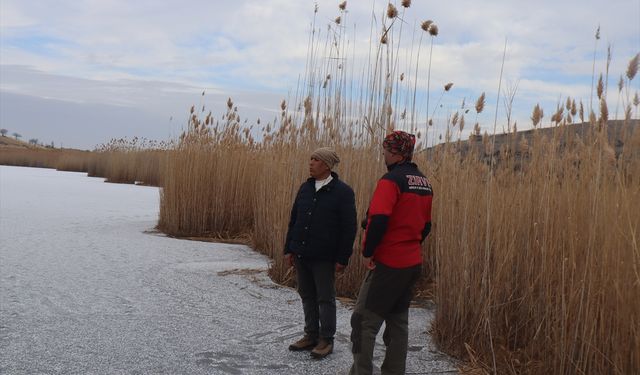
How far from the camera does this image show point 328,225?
11.1ft

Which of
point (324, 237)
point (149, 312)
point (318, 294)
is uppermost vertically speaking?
point (324, 237)

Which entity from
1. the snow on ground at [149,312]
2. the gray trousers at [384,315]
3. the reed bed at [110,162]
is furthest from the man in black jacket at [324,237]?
the reed bed at [110,162]

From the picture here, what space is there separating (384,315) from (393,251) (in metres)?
0.31

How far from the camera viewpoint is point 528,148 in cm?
364

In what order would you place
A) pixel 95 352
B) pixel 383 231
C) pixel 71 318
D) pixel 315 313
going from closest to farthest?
pixel 383 231
pixel 95 352
pixel 315 313
pixel 71 318

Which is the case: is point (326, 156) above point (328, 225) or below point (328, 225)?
above

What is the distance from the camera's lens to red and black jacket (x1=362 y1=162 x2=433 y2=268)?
2.66m

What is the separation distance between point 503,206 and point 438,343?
2.98 feet

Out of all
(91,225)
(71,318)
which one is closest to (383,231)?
(71,318)

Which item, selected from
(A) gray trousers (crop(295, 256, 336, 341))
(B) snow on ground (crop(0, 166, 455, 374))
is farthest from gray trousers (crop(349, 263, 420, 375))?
(A) gray trousers (crop(295, 256, 336, 341))

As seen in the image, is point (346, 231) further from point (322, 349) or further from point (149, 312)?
point (149, 312)

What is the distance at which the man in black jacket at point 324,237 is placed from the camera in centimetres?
336

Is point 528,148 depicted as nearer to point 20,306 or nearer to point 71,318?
point 71,318

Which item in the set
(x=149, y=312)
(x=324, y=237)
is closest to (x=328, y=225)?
(x=324, y=237)
